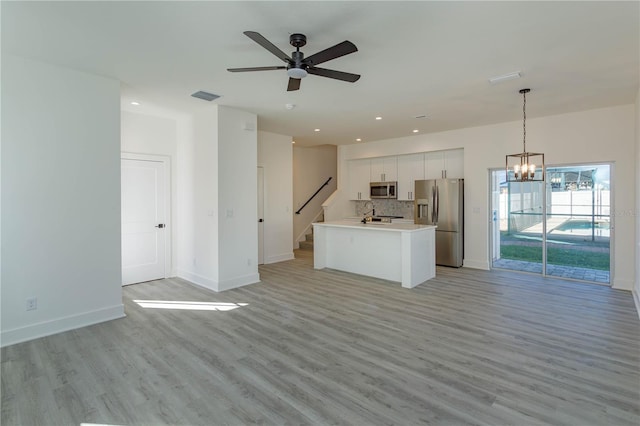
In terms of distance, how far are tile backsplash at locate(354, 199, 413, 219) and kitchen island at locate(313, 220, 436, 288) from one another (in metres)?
2.19

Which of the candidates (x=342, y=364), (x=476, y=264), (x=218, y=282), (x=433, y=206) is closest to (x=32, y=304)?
(x=218, y=282)

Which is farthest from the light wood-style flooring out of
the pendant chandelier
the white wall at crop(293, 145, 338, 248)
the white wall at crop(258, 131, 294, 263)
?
the white wall at crop(293, 145, 338, 248)

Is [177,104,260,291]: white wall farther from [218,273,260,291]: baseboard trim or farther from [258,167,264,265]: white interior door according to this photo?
[258,167,264,265]: white interior door

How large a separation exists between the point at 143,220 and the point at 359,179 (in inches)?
209

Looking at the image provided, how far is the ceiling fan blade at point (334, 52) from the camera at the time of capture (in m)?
2.46

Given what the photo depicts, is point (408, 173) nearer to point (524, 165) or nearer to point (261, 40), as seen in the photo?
point (524, 165)

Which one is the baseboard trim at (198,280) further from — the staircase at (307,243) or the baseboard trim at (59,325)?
the staircase at (307,243)

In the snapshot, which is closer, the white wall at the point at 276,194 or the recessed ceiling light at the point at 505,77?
the recessed ceiling light at the point at 505,77

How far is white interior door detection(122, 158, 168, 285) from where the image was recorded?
534 cm

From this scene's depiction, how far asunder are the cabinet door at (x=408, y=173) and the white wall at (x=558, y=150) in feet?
0.83

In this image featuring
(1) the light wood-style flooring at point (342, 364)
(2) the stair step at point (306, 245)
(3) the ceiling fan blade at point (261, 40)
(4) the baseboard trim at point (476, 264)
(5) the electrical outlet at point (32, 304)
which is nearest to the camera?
(1) the light wood-style flooring at point (342, 364)

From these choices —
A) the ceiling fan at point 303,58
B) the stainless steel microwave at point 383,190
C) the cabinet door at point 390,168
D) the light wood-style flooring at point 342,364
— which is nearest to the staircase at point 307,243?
the stainless steel microwave at point 383,190

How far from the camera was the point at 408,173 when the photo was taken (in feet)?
25.3

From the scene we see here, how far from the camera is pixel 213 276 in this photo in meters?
5.19
